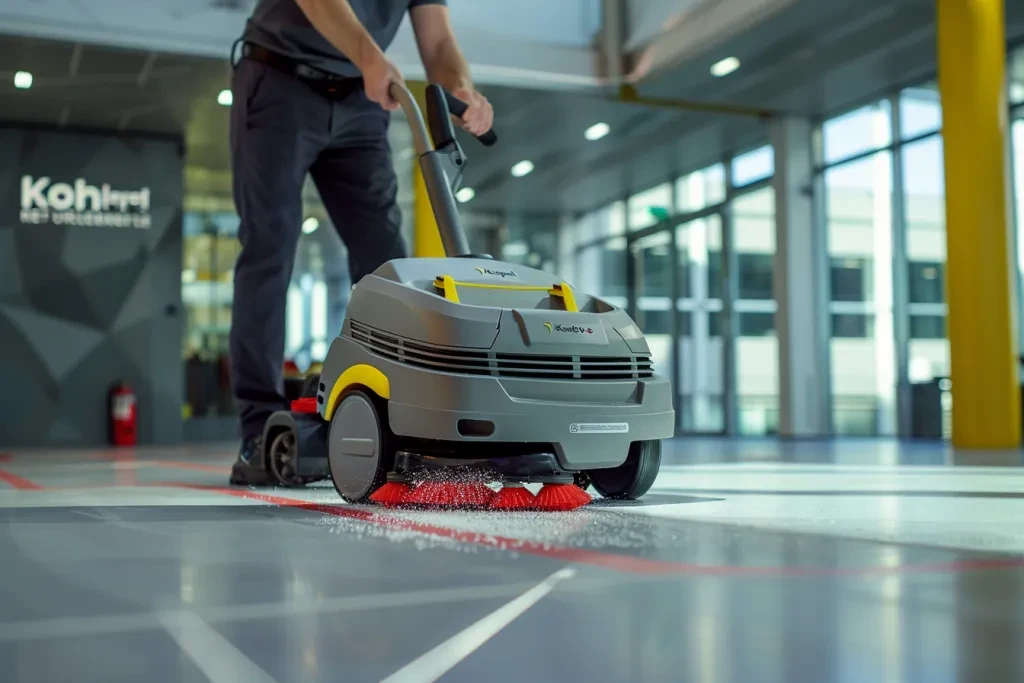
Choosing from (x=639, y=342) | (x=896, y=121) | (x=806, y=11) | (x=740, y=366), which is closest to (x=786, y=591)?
(x=639, y=342)

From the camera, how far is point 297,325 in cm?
1530

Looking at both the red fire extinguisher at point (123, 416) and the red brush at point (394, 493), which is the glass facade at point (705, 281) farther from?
the red brush at point (394, 493)

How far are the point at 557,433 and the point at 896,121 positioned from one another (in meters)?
9.47

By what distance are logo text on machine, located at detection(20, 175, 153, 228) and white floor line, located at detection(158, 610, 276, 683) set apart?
1156 cm

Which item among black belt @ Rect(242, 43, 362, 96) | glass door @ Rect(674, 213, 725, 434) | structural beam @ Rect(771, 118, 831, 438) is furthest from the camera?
glass door @ Rect(674, 213, 725, 434)

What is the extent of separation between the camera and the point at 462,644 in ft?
3.34

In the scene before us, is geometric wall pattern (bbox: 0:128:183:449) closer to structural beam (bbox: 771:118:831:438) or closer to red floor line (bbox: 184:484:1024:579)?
structural beam (bbox: 771:118:831:438)

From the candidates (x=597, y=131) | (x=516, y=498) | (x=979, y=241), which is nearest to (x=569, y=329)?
(x=516, y=498)

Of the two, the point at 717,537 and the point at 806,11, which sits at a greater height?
the point at 806,11

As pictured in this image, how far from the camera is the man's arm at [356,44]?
2.91 m

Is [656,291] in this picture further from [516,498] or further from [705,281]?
[516,498]

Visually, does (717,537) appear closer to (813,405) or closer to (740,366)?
(813,405)

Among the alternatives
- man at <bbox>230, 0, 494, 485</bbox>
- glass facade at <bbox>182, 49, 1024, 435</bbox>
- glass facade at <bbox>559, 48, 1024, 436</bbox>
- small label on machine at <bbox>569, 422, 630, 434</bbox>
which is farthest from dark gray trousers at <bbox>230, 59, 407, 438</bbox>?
glass facade at <bbox>182, 49, 1024, 435</bbox>

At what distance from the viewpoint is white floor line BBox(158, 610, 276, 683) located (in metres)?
0.92
